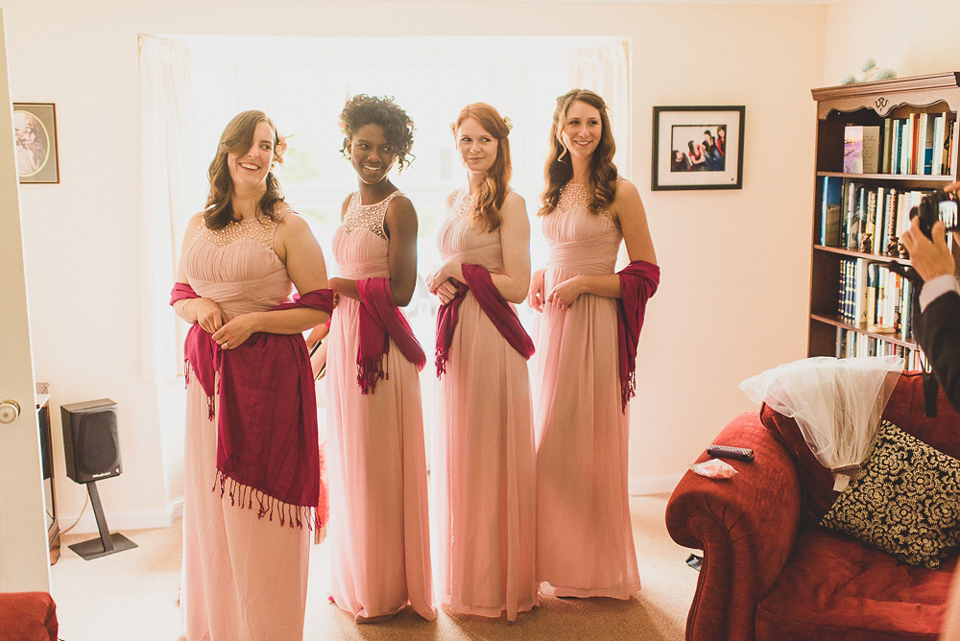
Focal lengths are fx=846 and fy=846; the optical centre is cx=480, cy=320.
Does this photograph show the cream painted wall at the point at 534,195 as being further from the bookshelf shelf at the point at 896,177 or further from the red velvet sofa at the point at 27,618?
the red velvet sofa at the point at 27,618

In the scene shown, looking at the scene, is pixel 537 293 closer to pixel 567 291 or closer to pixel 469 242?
pixel 567 291

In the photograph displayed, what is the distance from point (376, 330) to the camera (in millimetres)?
2785

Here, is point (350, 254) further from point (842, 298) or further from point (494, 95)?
point (842, 298)

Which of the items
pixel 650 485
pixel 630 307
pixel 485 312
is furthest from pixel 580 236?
pixel 650 485

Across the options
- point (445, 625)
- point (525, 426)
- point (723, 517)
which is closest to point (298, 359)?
point (525, 426)

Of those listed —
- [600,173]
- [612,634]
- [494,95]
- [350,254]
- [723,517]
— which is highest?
[494,95]

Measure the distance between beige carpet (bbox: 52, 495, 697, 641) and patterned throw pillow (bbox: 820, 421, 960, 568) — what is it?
2.41 ft

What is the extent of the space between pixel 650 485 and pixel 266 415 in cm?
233

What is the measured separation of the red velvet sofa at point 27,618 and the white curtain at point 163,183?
6.81 feet

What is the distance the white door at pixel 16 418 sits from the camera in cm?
199

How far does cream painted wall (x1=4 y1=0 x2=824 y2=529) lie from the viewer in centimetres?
354

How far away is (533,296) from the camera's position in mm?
3145

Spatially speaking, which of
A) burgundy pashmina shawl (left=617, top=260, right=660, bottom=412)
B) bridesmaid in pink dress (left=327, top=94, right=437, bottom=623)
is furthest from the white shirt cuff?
bridesmaid in pink dress (left=327, top=94, right=437, bottom=623)

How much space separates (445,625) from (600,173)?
166 cm
